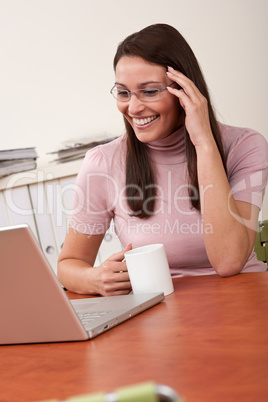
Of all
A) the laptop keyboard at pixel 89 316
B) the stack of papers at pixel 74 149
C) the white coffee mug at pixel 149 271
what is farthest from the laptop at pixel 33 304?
the stack of papers at pixel 74 149

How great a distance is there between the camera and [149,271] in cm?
116

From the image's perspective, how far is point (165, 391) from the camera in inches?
13.5

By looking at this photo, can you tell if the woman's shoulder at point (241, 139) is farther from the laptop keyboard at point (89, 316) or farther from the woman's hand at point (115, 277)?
the laptop keyboard at point (89, 316)

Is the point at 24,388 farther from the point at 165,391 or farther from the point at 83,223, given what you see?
the point at 83,223

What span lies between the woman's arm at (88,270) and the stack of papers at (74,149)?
912mm

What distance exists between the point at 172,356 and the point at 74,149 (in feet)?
6.09

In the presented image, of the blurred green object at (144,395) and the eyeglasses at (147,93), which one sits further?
the eyeglasses at (147,93)

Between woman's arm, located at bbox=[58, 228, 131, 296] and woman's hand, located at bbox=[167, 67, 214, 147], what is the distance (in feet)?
1.24

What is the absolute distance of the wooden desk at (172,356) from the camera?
2.16 ft

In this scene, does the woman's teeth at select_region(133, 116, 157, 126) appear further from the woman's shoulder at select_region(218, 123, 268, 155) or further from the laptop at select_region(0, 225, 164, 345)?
the laptop at select_region(0, 225, 164, 345)

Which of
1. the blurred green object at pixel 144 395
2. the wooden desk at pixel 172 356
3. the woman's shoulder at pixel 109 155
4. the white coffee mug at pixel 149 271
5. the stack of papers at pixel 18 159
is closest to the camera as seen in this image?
the blurred green object at pixel 144 395

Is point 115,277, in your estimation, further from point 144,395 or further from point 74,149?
point 74,149

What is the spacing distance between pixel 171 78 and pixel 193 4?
3.46 ft

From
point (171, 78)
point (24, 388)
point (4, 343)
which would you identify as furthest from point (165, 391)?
point (171, 78)
